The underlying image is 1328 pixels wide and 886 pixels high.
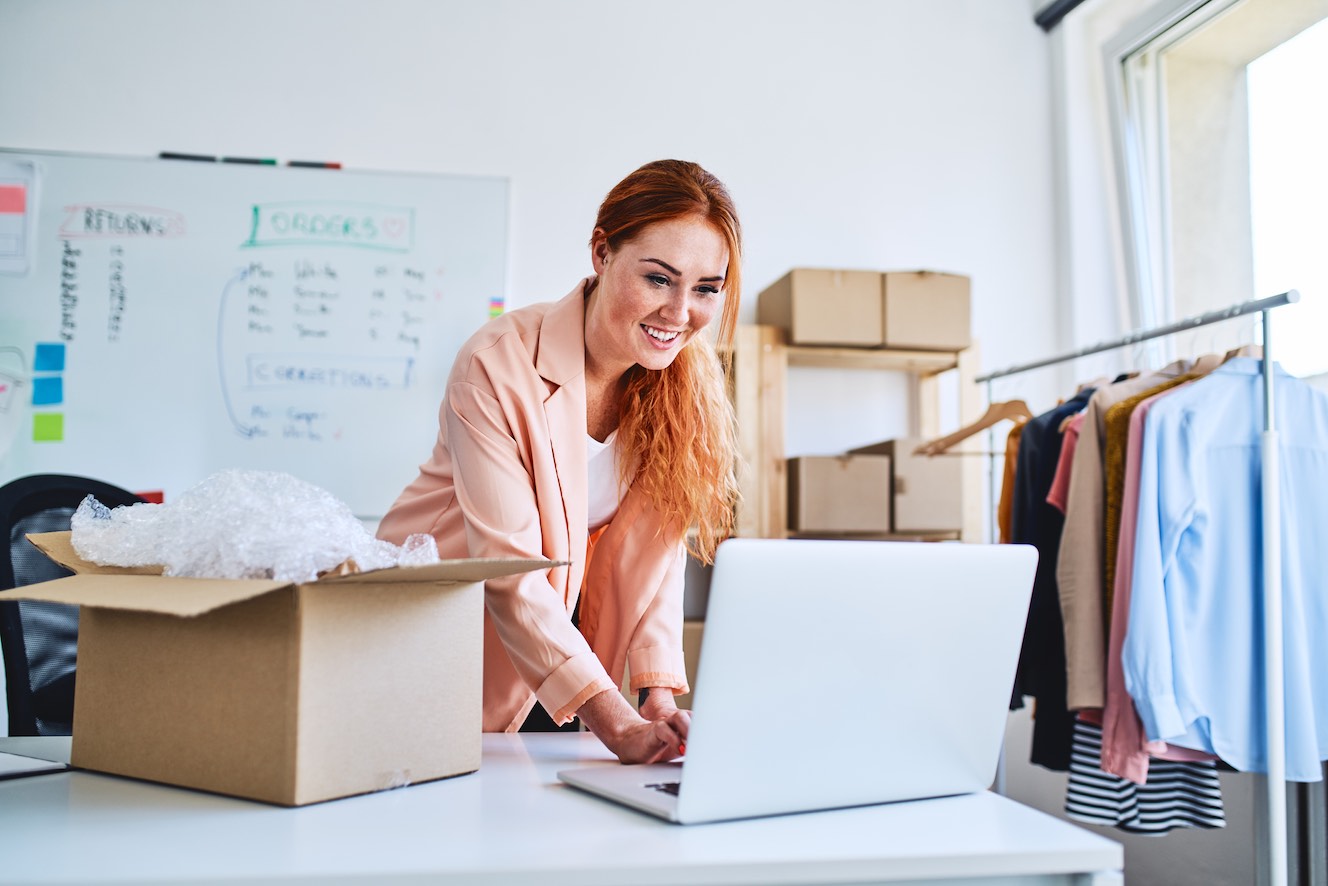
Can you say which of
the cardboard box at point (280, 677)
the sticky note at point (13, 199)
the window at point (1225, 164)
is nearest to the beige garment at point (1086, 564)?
the window at point (1225, 164)

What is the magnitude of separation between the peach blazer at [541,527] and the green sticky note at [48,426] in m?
1.83

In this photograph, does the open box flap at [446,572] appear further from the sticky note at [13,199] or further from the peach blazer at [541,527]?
the sticky note at [13,199]

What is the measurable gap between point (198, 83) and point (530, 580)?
8.06 ft

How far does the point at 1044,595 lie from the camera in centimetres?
222

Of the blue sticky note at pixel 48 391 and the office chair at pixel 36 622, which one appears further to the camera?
the blue sticky note at pixel 48 391

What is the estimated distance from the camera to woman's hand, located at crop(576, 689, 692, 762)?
0.96 metres

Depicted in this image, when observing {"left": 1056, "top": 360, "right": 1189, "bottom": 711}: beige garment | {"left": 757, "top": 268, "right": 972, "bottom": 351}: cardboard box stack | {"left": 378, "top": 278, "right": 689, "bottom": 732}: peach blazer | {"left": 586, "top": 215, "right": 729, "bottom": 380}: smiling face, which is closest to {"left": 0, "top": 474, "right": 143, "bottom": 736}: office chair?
{"left": 378, "top": 278, "right": 689, "bottom": 732}: peach blazer

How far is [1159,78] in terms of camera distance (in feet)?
10.2

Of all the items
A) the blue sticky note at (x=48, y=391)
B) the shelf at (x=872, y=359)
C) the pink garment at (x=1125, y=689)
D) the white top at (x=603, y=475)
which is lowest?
the pink garment at (x=1125, y=689)

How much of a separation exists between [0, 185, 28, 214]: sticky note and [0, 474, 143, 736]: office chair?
1.68m

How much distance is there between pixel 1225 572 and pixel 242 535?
1.72 metres

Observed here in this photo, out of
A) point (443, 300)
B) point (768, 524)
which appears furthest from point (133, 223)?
point (768, 524)

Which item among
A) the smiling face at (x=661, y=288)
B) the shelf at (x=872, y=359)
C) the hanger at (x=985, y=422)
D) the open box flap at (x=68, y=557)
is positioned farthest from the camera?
the shelf at (x=872, y=359)

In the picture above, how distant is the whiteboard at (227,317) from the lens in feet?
9.36
